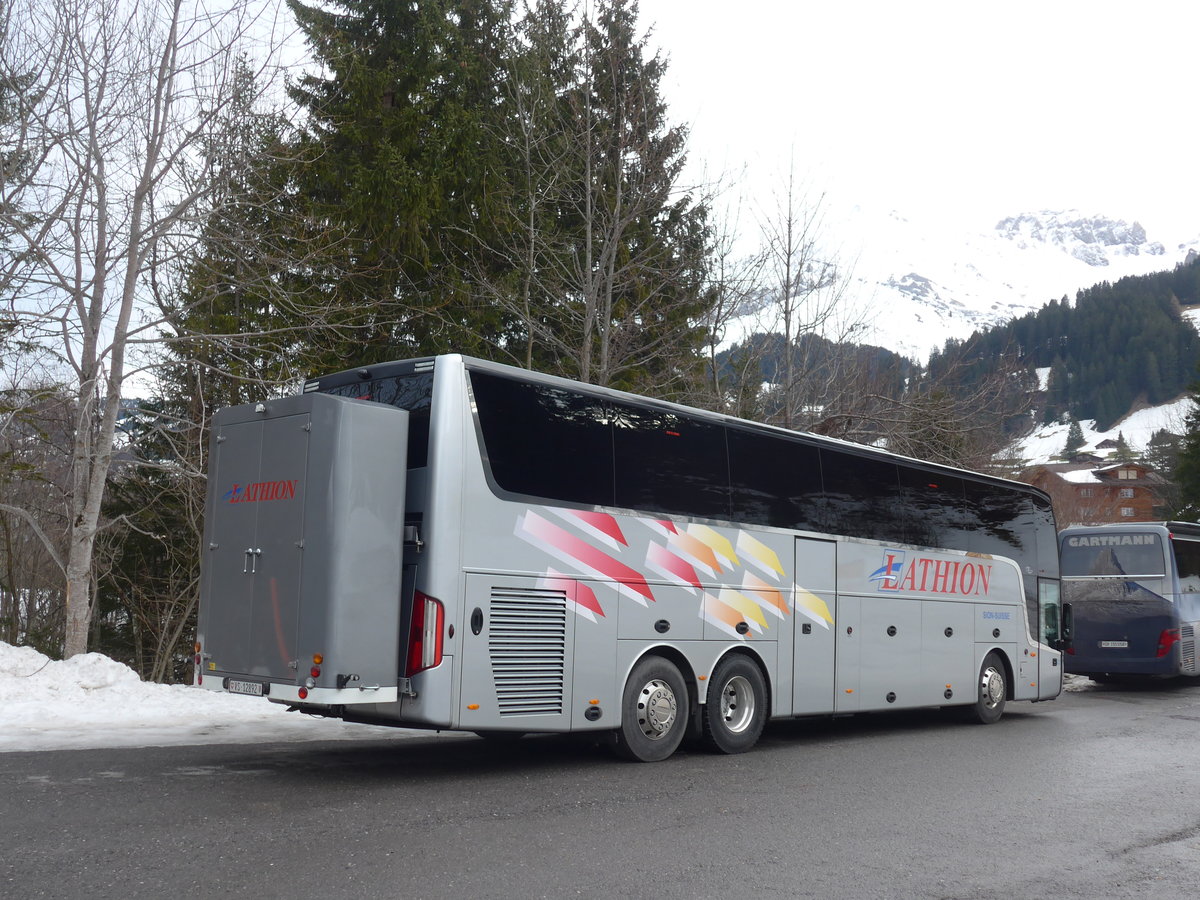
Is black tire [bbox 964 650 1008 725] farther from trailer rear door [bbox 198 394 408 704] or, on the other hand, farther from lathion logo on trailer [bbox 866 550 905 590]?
trailer rear door [bbox 198 394 408 704]

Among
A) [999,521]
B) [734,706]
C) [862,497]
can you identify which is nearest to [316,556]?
[734,706]

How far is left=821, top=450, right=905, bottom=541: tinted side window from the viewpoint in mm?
13023

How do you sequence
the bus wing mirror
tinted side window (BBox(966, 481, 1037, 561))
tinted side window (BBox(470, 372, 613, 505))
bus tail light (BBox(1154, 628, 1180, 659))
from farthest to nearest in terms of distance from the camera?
bus tail light (BBox(1154, 628, 1180, 659))
the bus wing mirror
tinted side window (BBox(966, 481, 1037, 561))
tinted side window (BBox(470, 372, 613, 505))

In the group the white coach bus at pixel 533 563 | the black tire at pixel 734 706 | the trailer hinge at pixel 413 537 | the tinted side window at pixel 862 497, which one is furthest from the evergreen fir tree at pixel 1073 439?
the trailer hinge at pixel 413 537

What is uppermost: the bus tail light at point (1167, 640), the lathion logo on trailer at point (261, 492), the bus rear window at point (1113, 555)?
the bus rear window at point (1113, 555)

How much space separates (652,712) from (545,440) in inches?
111

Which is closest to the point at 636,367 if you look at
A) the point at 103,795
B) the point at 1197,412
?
the point at 103,795

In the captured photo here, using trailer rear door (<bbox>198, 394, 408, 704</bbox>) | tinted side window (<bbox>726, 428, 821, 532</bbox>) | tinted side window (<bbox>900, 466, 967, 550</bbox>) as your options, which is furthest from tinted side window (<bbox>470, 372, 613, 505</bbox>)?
tinted side window (<bbox>900, 466, 967, 550</bbox>)

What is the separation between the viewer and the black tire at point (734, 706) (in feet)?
36.0

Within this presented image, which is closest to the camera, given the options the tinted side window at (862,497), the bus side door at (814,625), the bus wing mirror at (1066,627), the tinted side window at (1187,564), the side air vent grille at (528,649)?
the side air vent grille at (528,649)

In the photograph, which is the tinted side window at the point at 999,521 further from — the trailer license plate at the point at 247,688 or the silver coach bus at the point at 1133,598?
the trailer license plate at the point at 247,688

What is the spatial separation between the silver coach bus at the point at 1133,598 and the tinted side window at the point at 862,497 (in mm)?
8349

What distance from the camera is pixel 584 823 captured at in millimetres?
7383

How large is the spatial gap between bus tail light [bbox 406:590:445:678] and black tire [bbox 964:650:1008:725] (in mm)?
9517
